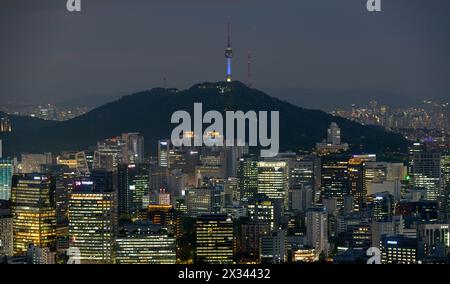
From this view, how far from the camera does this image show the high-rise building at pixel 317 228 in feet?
19.8

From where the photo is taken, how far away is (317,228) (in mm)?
7008

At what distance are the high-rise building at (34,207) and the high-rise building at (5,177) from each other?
54 millimetres

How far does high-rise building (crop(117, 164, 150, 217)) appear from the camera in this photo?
7.77m

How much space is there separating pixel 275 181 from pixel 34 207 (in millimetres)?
2673

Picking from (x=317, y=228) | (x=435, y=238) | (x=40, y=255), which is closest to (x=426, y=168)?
(x=317, y=228)

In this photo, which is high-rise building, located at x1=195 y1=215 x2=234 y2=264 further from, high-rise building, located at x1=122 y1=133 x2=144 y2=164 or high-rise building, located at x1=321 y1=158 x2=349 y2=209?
high-rise building, located at x1=321 y1=158 x2=349 y2=209

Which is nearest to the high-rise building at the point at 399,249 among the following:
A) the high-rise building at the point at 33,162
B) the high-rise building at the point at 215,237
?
the high-rise building at the point at 215,237

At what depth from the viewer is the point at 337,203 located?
26.5 ft

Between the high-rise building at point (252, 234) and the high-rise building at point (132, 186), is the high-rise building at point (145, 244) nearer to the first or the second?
the high-rise building at point (252, 234)

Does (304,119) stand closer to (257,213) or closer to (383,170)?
(257,213)
